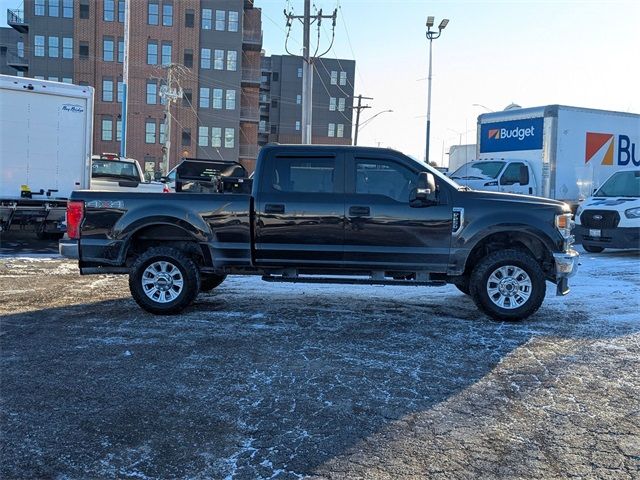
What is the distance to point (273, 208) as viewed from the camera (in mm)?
7262

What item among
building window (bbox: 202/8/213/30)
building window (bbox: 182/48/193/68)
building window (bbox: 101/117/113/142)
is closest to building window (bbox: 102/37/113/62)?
building window (bbox: 101/117/113/142)

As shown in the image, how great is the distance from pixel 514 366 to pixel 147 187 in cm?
1159

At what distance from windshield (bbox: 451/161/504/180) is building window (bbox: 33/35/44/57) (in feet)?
172

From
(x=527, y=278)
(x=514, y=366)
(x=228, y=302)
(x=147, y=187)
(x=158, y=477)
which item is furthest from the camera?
(x=147, y=187)

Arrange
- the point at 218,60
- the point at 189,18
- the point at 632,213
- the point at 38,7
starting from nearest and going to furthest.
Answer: the point at 632,213
the point at 38,7
the point at 189,18
the point at 218,60

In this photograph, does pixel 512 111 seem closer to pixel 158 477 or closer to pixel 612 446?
pixel 612 446

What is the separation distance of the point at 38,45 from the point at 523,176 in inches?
2121

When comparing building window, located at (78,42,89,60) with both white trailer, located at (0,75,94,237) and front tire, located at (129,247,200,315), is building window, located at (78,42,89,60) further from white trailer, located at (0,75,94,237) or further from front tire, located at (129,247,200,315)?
front tire, located at (129,247,200,315)

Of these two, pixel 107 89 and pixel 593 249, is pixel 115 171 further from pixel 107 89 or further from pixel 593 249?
pixel 107 89

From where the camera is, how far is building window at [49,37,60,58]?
57.6 meters

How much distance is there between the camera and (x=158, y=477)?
3.50 m

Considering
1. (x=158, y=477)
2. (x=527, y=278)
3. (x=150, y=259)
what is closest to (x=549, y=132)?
(x=527, y=278)

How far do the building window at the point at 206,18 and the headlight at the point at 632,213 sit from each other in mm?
52590

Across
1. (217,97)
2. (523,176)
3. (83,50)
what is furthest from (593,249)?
(83,50)
